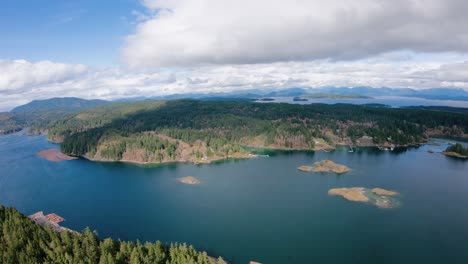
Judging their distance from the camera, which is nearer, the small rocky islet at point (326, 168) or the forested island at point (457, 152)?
the small rocky islet at point (326, 168)

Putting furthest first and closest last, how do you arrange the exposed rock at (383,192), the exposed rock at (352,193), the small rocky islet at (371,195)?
the exposed rock at (383,192) < the exposed rock at (352,193) < the small rocky islet at (371,195)

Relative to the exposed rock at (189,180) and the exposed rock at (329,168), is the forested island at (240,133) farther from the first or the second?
the exposed rock at (329,168)

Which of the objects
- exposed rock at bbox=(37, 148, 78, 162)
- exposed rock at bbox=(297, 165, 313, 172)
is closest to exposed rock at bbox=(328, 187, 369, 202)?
exposed rock at bbox=(297, 165, 313, 172)

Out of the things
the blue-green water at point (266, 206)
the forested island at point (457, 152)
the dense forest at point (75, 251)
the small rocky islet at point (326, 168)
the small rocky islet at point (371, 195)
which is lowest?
the blue-green water at point (266, 206)

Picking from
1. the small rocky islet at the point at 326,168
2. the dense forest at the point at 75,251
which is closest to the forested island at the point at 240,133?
the small rocky islet at the point at 326,168

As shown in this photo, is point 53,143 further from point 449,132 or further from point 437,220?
point 449,132

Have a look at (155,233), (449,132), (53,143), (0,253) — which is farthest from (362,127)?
(53,143)

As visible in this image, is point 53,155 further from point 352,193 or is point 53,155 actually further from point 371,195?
point 371,195
